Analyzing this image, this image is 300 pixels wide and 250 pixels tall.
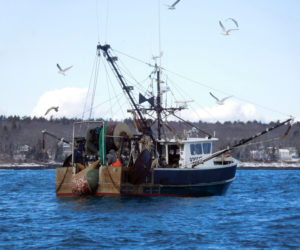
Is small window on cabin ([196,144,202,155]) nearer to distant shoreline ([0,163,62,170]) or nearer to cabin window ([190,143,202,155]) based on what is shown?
cabin window ([190,143,202,155])

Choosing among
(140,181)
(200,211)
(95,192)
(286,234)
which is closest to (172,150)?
(140,181)

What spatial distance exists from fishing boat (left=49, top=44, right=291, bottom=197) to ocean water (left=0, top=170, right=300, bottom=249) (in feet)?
3.90

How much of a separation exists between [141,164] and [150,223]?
1130 centimetres

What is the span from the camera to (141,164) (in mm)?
37406

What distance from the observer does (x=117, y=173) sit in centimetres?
3688

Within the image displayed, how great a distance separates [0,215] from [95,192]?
7775 mm

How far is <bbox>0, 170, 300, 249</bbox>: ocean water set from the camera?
21766 millimetres

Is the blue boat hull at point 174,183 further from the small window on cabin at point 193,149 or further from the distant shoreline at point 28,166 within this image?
the distant shoreline at point 28,166

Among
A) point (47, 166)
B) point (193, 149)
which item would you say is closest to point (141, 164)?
point (193, 149)

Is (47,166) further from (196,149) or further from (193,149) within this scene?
(193,149)

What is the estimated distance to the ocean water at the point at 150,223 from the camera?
2177 cm

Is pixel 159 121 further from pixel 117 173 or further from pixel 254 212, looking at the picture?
pixel 254 212

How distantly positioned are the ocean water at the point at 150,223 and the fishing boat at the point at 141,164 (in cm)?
119

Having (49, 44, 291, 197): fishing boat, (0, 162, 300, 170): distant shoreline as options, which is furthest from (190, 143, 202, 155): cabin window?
(0, 162, 300, 170): distant shoreline
